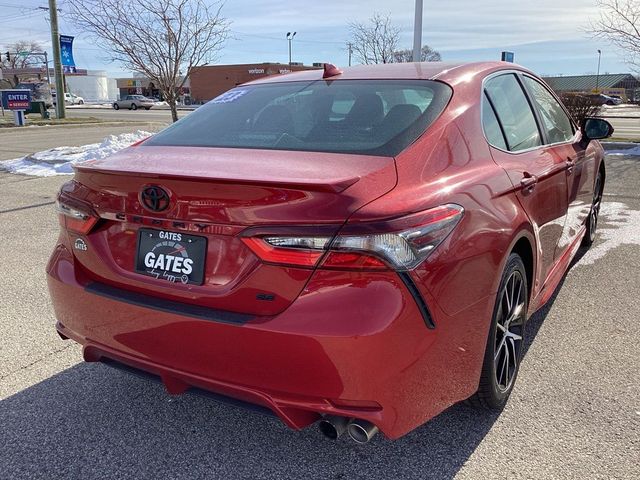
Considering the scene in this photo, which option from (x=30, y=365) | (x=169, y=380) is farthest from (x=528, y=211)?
(x=30, y=365)

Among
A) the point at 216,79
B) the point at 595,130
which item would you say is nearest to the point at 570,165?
the point at 595,130

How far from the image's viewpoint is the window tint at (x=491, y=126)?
281cm

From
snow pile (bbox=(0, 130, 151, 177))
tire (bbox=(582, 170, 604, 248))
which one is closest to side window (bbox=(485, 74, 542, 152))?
tire (bbox=(582, 170, 604, 248))

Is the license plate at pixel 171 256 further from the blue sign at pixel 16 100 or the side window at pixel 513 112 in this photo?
the blue sign at pixel 16 100

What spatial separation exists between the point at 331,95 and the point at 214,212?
3.98 ft

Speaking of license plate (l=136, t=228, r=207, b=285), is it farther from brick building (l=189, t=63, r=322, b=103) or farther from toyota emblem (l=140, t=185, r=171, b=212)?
brick building (l=189, t=63, r=322, b=103)

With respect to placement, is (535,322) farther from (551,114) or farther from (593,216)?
(593,216)

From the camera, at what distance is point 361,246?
1925 mm

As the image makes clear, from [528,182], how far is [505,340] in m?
0.80

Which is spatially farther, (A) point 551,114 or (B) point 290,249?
(A) point 551,114

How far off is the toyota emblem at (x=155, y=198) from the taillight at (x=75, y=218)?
13.4 inches

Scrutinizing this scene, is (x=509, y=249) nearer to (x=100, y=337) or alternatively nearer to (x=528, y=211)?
(x=528, y=211)

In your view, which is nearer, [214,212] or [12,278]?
[214,212]

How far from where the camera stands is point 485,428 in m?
2.70
